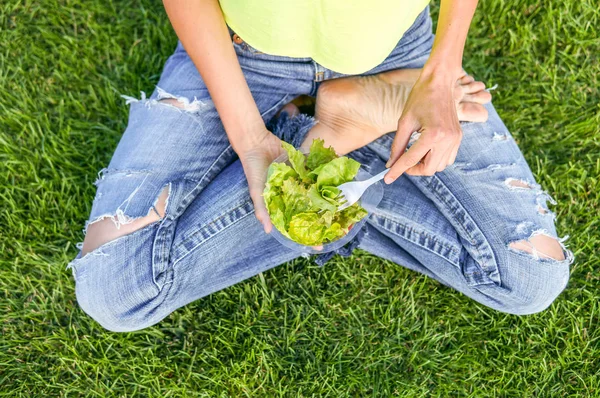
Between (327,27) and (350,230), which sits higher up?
(327,27)

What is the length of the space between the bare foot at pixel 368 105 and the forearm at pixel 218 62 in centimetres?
27

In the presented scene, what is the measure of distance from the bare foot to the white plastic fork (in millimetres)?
325

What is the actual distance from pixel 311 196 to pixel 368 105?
519 millimetres

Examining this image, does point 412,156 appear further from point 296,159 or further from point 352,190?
point 296,159

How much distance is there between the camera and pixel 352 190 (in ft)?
5.61

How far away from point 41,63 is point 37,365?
1371 millimetres

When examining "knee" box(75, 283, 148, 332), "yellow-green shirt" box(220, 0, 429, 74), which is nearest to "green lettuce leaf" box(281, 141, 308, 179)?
"yellow-green shirt" box(220, 0, 429, 74)

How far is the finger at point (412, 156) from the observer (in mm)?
1654

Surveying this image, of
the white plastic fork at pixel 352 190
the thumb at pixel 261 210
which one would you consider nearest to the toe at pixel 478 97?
the white plastic fork at pixel 352 190

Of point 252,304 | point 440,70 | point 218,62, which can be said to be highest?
point 218,62

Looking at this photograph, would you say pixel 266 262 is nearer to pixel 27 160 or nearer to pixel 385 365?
pixel 385 365

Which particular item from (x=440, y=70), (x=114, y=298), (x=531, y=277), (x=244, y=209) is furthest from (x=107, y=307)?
(x=531, y=277)

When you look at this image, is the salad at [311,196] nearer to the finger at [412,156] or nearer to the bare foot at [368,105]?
the finger at [412,156]

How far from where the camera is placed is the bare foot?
1983 millimetres
